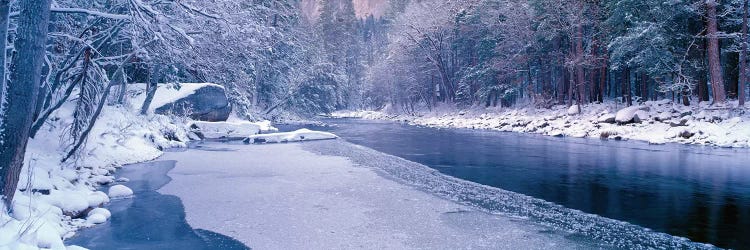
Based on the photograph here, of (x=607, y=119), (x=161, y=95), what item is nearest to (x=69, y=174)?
(x=161, y=95)

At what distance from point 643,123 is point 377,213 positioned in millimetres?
20916

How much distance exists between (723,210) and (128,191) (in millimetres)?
10271

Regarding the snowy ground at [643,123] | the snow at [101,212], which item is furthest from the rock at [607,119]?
the snow at [101,212]

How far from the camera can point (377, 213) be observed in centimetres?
799

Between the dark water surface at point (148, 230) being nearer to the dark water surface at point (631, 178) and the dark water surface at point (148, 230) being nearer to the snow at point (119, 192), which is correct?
the snow at point (119, 192)

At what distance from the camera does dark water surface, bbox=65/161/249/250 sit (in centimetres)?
626

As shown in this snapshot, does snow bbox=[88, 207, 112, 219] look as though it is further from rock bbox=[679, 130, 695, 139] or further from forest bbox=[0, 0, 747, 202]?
rock bbox=[679, 130, 695, 139]

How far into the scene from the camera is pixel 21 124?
5.66 metres

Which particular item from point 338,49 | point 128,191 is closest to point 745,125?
point 128,191

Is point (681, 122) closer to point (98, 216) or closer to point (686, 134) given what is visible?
point (686, 134)

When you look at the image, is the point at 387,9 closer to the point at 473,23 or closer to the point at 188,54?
the point at 473,23

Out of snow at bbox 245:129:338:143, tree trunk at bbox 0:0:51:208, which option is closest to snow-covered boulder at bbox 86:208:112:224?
tree trunk at bbox 0:0:51:208

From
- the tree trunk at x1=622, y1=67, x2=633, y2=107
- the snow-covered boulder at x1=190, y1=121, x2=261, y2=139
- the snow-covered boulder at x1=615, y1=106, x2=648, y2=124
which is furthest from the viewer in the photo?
the tree trunk at x1=622, y1=67, x2=633, y2=107

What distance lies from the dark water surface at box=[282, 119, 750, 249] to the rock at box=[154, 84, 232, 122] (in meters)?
10.6
